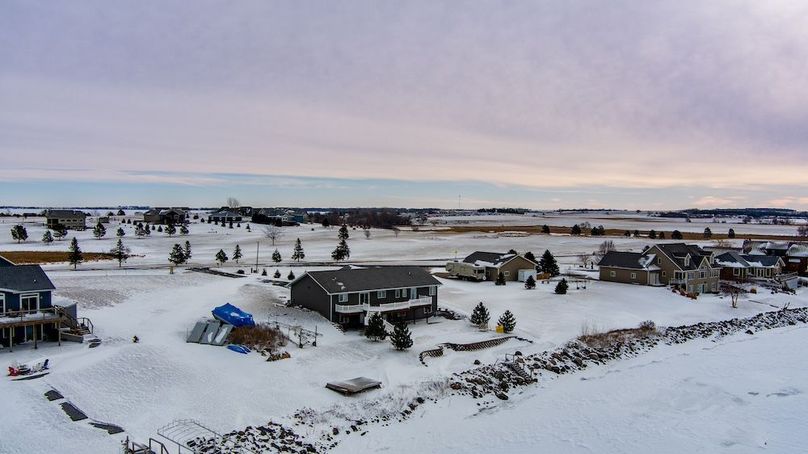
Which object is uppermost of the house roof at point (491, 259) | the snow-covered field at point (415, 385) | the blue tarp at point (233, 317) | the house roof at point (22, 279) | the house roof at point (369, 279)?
the house roof at point (22, 279)

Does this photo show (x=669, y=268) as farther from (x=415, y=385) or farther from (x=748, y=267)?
(x=415, y=385)

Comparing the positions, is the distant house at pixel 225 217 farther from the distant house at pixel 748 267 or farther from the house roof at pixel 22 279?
the house roof at pixel 22 279

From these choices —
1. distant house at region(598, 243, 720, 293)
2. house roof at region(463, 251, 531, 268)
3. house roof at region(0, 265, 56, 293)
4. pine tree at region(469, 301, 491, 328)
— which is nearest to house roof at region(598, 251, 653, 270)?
distant house at region(598, 243, 720, 293)

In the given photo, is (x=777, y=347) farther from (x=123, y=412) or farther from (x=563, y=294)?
(x=123, y=412)

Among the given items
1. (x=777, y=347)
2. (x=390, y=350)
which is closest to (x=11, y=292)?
(x=390, y=350)

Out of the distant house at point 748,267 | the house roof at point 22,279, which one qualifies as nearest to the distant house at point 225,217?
the distant house at point 748,267
